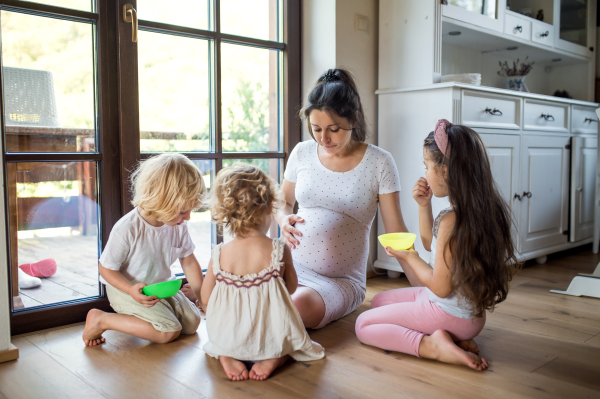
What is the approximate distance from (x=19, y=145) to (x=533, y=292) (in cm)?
212

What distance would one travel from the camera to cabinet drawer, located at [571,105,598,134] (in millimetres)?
A: 2991

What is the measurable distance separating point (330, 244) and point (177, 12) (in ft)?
3.67

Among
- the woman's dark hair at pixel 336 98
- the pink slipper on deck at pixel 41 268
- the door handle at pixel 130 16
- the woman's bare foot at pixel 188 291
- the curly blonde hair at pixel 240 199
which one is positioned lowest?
the woman's bare foot at pixel 188 291

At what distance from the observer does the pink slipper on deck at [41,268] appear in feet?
5.71

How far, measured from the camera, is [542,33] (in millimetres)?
2893

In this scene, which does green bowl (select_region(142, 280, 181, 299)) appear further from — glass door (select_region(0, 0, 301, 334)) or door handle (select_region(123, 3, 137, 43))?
door handle (select_region(123, 3, 137, 43))

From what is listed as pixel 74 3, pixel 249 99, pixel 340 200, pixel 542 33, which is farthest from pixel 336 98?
pixel 542 33

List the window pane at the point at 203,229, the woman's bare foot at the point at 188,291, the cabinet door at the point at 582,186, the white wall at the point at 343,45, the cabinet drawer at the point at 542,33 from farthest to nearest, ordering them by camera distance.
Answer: the cabinet door at the point at 582,186, the cabinet drawer at the point at 542,33, the white wall at the point at 343,45, the window pane at the point at 203,229, the woman's bare foot at the point at 188,291

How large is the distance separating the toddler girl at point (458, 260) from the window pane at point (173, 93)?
105cm

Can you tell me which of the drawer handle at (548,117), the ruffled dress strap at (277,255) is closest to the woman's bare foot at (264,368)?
the ruffled dress strap at (277,255)

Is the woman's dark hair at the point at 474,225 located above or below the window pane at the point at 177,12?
below

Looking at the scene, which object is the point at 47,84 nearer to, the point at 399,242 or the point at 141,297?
the point at 141,297

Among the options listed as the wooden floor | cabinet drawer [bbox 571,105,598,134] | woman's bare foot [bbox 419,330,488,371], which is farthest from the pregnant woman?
cabinet drawer [bbox 571,105,598,134]

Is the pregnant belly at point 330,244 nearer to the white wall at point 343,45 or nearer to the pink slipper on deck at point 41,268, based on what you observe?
the white wall at point 343,45
